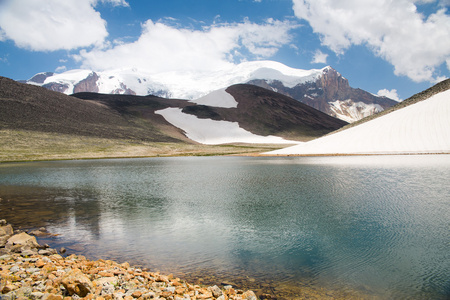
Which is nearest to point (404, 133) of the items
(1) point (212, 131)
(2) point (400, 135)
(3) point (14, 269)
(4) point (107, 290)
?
(2) point (400, 135)

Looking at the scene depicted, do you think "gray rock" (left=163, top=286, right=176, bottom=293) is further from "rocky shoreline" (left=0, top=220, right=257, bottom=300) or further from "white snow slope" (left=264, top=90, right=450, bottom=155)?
"white snow slope" (left=264, top=90, right=450, bottom=155)

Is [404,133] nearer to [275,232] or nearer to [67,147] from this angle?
[275,232]

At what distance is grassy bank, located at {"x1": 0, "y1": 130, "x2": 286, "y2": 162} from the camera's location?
9069 centimetres

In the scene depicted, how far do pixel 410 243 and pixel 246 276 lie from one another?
24.8ft

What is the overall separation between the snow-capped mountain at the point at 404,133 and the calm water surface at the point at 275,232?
194 feet

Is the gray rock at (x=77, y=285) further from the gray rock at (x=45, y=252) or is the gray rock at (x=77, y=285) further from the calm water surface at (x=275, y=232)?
the gray rock at (x=45, y=252)

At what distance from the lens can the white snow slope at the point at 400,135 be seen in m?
78.6

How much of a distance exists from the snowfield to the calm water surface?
138 m

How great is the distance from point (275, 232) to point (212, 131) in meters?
163

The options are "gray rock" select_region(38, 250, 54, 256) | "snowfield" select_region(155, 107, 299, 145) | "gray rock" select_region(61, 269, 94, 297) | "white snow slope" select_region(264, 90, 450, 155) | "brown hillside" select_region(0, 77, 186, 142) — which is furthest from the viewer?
"snowfield" select_region(155, 107, 299, 145)

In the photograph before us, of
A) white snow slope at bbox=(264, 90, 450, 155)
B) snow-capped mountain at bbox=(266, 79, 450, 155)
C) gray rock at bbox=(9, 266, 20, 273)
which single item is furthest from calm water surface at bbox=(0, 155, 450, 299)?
snow-capped mountain at bbox=(266, 79, 450, 155)

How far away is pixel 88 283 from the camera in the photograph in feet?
26.3

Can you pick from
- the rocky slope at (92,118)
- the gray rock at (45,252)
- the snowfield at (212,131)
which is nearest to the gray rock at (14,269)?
the gray rock at (45,252)

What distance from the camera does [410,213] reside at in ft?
59.0
